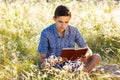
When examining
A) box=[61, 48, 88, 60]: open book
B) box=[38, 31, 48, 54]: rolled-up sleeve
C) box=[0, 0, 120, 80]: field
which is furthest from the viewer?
box=[0, 0, 120, 80]: field

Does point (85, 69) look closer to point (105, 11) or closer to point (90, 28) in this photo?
point (90, 28)

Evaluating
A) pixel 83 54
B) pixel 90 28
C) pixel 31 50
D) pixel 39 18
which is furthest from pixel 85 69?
pixel 39 18

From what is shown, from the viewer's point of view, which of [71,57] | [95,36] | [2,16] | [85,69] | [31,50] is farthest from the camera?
[2,16]

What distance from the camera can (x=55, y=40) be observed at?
507 centimetres

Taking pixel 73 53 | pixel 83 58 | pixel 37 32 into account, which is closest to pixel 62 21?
pixel 73 53

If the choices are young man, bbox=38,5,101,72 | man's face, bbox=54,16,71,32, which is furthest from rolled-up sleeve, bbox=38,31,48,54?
man's face, bbox=54,16,71,32

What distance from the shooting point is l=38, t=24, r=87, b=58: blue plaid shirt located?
5007mm

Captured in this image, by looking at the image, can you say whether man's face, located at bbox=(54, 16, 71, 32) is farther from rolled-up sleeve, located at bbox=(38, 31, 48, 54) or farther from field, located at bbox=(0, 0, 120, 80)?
field, located at bbox=(0, 0, 120, 80)

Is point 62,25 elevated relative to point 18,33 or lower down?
elevated

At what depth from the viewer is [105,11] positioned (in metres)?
7.80

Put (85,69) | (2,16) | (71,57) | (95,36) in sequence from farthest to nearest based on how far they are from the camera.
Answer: (2,16), (95,36), (85,69), (71,57)

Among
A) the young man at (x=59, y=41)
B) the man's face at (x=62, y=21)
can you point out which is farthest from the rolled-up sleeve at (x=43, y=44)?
the man's face at (x=62, y=21)

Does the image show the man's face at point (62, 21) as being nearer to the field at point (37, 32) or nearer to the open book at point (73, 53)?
the open book at point (73, 53)

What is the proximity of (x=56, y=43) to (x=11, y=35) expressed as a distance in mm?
1829
